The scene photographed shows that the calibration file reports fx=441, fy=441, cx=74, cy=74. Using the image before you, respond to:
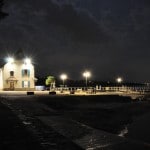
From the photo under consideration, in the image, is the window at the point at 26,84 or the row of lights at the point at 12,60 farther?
the row of lights at the point at 12,60

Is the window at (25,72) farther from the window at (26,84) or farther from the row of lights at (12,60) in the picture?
the row of lights at (12,60)

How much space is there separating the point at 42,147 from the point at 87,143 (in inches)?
103

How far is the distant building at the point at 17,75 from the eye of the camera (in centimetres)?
10062

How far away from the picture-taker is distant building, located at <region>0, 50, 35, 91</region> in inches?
3962

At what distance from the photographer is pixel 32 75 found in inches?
4026

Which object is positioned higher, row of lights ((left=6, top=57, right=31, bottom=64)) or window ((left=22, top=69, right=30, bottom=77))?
row of lights ((left=6, top=57, right=31, bottom=64))

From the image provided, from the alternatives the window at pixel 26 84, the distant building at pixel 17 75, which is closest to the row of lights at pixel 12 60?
the distant building at pixel 17 75

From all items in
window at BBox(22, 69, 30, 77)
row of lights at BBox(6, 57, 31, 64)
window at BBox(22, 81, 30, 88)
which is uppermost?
row of lights at BBox(6, 57, 31, 64)

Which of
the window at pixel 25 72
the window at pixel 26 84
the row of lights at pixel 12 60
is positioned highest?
the row of lights at pixel 12 60

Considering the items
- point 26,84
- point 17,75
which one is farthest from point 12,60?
point 26,84

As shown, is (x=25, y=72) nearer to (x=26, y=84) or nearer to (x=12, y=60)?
(x=26, y=84)

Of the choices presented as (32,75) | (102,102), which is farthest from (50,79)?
(102,102)

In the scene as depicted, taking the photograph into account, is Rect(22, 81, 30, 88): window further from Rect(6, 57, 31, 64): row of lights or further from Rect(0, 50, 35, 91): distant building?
Rect(6, 57, 31, 64): row of lights

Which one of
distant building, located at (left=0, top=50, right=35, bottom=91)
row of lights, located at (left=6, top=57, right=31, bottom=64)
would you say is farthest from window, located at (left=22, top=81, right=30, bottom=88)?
row of lights, located at (left=6, top=57, right=31, bottom=64)
